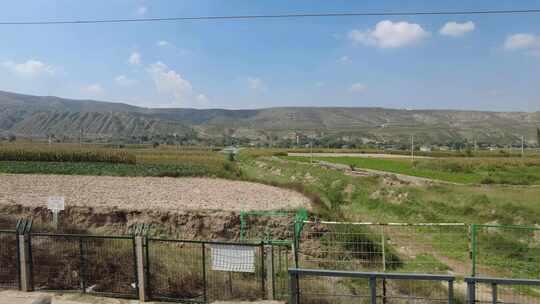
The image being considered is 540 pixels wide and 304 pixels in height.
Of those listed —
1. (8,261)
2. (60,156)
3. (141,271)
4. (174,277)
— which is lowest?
(174,277)

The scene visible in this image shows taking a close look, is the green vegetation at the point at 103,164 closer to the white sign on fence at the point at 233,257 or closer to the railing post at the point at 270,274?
the white sign on fence at the point at 233,257

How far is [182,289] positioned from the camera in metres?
9.37

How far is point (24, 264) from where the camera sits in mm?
8750

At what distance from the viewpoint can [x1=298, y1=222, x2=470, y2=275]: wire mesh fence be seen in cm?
1402

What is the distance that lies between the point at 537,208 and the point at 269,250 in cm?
1811

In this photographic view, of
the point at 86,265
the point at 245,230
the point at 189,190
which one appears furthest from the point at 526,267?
the point at 189,190

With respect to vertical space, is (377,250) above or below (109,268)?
below

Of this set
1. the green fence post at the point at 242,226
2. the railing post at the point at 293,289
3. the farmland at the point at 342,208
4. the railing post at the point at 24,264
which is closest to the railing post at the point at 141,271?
the railing post at the point at 24,264

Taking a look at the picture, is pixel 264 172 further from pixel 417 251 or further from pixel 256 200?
pixel 417 251

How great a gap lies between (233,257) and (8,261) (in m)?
5.76

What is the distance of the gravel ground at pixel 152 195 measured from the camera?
20672mm

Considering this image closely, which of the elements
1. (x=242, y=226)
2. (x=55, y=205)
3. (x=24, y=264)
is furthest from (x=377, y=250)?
(x=55, y=205)

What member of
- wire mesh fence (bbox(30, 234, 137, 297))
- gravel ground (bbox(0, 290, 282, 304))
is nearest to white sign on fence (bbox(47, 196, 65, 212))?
wire mesh fence (bbox(30, 234, 137, 297))

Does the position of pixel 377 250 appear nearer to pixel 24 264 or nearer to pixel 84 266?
pixel 84 266
